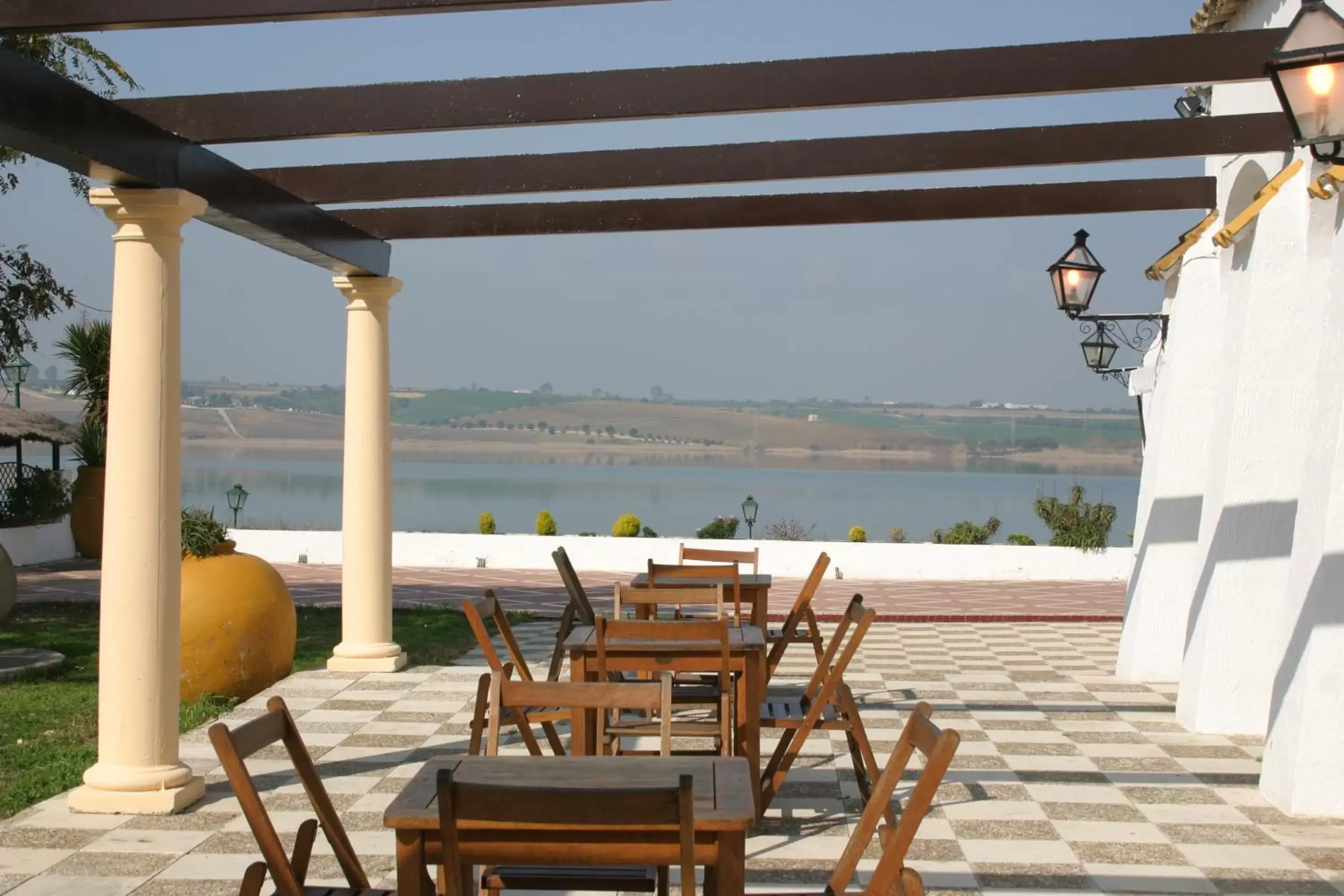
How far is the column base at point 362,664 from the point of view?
9234 millimetres

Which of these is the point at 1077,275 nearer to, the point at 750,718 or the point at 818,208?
the point at 818,208

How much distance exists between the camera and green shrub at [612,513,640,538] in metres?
21.8

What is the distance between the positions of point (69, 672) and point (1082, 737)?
6.87 metres

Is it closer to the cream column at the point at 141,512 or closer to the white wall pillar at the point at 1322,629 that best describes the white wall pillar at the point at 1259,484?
the white wall pillar at the point at 1322,629

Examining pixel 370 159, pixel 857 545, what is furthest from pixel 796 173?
pixel 857 545

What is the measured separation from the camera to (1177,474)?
9.19m

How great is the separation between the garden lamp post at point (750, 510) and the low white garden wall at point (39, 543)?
9.71 m

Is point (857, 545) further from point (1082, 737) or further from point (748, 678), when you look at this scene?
point (748, 678)

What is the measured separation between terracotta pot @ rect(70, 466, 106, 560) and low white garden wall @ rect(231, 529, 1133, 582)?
2.25 meters

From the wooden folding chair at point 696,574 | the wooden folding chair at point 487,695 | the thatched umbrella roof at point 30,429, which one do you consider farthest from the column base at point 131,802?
the thatched umbrella roof at point 30,429

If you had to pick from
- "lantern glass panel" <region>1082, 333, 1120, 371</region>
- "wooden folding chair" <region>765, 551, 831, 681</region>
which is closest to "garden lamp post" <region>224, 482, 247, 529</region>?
"lantern glass panel" <region>1082, 333, 1120, 371</region>

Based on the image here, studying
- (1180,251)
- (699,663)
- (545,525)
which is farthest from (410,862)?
(545,525)

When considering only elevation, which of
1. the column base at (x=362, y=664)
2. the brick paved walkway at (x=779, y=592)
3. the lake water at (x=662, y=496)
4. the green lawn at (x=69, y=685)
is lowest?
the lake water at (x=662, y=496)

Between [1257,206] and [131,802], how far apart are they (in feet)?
19.7
